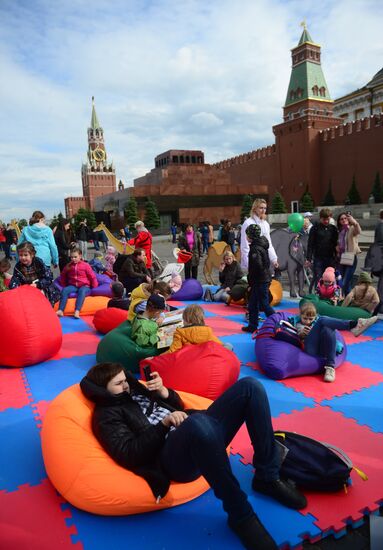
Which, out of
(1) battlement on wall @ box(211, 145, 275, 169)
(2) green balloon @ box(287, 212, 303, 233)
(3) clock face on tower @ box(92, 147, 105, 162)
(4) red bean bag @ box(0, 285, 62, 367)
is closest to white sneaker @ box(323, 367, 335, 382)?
(4) red bean bag @ box(0, 285, 62, 367)

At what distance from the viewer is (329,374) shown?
4504 mm

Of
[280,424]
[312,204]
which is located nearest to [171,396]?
[280,424]

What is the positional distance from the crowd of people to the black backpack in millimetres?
106

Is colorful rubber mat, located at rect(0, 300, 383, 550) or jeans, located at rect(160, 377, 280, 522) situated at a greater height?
jeans, located at rect(160, 377, 280, 522)

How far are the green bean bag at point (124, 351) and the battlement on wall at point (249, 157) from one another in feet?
138

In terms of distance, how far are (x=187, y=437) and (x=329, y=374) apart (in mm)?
2794

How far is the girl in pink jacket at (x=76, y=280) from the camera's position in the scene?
26.5 ft

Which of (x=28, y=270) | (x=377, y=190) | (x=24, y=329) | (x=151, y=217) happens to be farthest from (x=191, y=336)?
(x=377, y=190)

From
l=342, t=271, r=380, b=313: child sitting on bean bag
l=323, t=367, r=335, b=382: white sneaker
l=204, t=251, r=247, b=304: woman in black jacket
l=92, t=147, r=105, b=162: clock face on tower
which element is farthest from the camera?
l=92, t=147, r=105, b=162: clock face on tower

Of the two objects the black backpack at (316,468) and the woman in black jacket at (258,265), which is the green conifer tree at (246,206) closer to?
the woman in black jacket at (258,265)

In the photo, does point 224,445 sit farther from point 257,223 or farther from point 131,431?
point 257,223

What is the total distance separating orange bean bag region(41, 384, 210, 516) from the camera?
245 cm

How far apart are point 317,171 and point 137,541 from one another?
41499 millimetres

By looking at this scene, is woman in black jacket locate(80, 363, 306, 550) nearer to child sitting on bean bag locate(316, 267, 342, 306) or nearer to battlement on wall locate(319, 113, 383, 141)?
child sitting on bean bag locate(316, 267, 342, 306)
